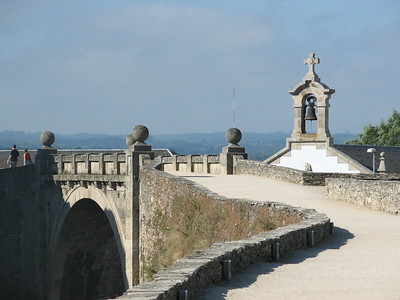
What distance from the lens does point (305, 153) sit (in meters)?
39.9

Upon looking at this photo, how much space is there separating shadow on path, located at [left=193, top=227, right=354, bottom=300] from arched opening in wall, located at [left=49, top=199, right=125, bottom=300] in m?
25.4

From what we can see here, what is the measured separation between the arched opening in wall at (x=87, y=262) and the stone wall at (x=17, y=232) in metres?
1.65

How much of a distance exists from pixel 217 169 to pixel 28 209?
1318 cm

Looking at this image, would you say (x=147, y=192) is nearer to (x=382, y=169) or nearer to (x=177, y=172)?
(x=177, y=172)

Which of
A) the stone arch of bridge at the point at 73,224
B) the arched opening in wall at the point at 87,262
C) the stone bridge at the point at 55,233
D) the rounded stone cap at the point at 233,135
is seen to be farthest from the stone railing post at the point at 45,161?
the rounded stone cap at the point at 233,135

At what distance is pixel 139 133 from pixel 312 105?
11.6 meters

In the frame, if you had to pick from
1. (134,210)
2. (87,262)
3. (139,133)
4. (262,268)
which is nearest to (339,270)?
(262,268)

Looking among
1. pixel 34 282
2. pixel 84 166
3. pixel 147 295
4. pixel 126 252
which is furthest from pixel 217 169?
pixel 147 295

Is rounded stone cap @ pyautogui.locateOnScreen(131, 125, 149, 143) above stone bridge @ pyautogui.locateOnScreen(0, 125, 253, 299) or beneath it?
above

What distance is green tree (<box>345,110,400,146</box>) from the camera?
60.2m

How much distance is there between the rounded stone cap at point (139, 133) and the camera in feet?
97.1

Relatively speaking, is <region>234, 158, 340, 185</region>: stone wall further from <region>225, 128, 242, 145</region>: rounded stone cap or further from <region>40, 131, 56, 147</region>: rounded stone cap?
<region>40, 131, 56, 147</region>: rounded stone cap

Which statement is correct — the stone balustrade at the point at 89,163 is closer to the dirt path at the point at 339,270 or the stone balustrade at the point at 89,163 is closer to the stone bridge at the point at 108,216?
the stone bridge at the point at 108,216

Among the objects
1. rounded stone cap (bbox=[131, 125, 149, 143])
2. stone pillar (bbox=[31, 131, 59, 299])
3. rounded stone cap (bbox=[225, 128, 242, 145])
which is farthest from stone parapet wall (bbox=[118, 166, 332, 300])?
stone pillar (bbox=[31, 131, 59, 299])
